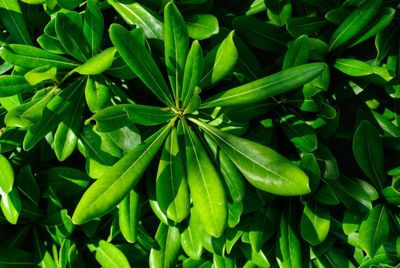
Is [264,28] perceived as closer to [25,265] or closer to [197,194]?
[197,194]

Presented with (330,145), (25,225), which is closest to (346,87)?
(330,145)

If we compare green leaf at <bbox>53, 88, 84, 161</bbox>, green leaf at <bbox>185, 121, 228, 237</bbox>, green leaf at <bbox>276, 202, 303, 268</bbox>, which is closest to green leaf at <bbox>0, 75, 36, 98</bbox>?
green leaf at <bbox>53, 88, 84, 161</bbox>

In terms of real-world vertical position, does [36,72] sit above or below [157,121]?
above

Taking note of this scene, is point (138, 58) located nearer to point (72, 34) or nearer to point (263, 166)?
point (72, 34)

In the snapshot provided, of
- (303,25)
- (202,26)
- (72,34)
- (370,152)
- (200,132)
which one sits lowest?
(370,152)

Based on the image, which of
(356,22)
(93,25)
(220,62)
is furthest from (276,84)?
(93,25)

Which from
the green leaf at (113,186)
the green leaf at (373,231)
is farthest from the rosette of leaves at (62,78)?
the green leaf at (373,231)
